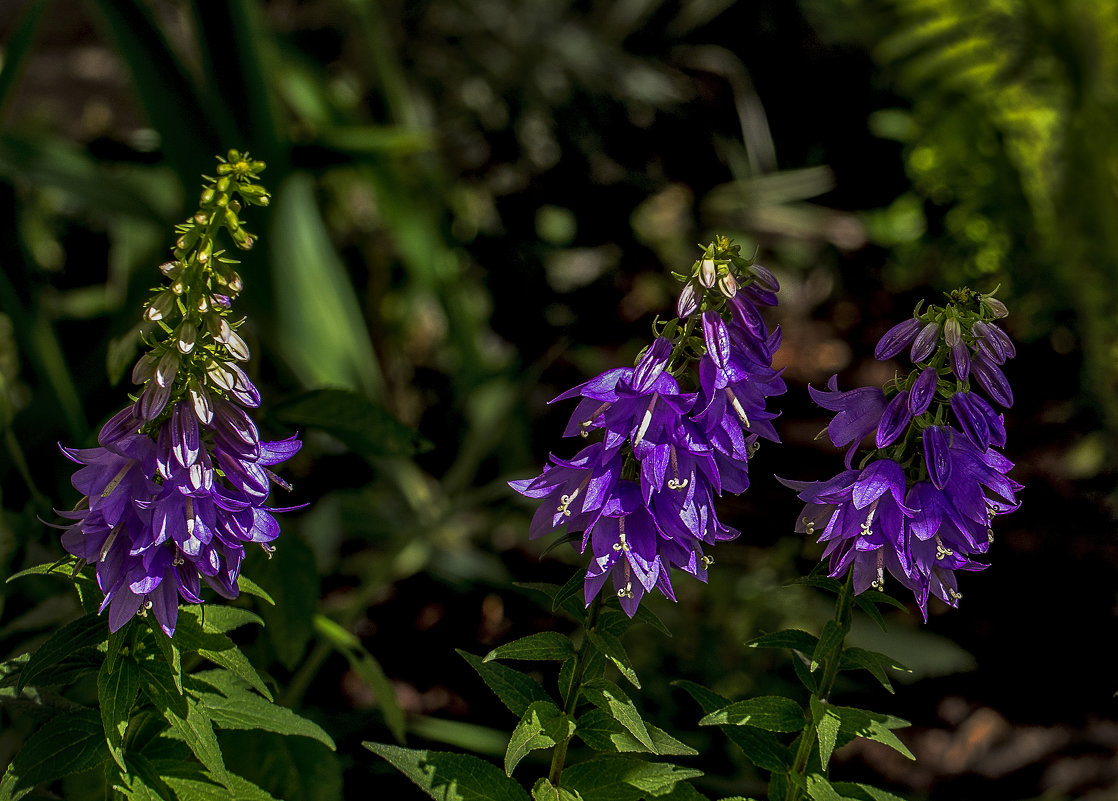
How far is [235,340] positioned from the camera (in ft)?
3.26

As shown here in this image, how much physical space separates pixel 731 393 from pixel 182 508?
57 centimetres

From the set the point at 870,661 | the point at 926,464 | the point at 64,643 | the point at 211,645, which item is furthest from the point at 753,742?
the point at 64,643

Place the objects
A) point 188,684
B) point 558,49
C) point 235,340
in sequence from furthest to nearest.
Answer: point 558,49 → point 188,684 → point 235,340

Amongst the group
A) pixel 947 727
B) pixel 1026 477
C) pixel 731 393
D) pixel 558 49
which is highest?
pixel 558 49

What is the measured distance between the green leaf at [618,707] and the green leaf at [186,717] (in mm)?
411

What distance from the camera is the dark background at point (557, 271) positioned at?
2.21m

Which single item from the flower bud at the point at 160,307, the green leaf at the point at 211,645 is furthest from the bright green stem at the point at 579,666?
the flower bud at the point at 160,307

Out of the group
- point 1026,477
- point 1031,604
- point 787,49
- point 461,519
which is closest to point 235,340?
point 461,519

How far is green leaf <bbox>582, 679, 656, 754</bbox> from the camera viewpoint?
1083mm

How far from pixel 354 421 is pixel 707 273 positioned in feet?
2.42

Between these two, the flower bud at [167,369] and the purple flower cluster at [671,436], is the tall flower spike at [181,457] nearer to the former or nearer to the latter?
the flower bud at [167,369]

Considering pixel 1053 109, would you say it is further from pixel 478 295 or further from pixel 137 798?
pixel 137 798

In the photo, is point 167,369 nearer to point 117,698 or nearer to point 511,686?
point 117,698

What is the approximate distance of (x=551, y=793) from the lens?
115 centimetres
